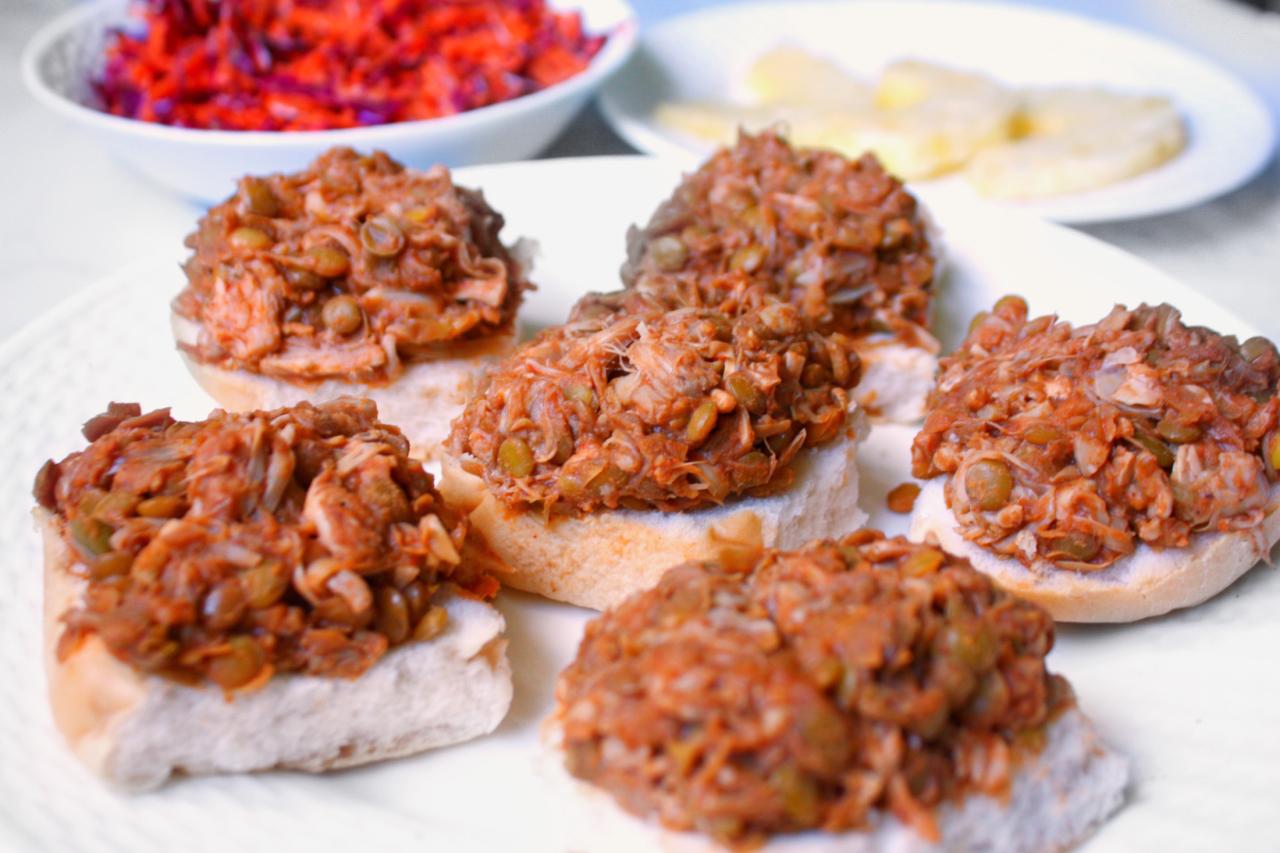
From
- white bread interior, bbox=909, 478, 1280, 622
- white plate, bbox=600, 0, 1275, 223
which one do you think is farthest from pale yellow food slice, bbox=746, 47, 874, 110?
white bread interior, bbox=909, 478, 1280, 622

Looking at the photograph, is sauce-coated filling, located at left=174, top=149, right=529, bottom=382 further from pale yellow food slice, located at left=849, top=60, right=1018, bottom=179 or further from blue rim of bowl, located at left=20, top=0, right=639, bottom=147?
pale yellow food slice, located at left=849, top=60, right=1018, bottom=179

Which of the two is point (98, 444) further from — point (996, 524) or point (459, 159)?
point (459, 159)

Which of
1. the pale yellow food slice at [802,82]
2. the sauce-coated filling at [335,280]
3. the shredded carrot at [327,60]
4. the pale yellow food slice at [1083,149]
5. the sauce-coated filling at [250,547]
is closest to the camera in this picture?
the sauce-coated filling at [250,547]

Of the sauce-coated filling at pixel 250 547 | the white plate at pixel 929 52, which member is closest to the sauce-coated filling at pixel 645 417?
the sauce-coated filling at pixel 250 547

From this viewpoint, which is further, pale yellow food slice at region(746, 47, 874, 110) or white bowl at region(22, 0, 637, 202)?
pale yellow food slice at region(746, 47, 874, 110)

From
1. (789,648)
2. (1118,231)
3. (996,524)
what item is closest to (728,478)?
(996,524)

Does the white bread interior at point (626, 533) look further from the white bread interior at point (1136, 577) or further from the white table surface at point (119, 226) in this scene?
the white table surface at point (119, 226)
